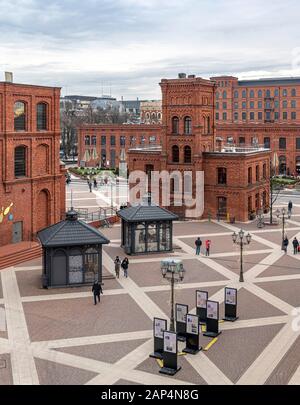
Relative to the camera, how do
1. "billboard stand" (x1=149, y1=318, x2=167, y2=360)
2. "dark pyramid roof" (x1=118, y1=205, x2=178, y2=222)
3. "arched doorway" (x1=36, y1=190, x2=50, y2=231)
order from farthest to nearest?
"arched doorway" (x1=36, y1=190, x2=50, y2=231)
"dark pyramid roof" (x1=118, y1=205, x2=178, y2=222)
"billboard stand" (x1=149, y1=318, x2=167, y2=360)

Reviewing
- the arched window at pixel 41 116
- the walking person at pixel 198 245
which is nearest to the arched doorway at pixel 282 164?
the walking person at pixel 198 245

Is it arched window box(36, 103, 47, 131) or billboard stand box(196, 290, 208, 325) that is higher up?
arched window box(36, 103, 47, 131)

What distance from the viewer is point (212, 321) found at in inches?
912

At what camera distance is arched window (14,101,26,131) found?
38281 millimetres

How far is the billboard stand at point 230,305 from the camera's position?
24.8m

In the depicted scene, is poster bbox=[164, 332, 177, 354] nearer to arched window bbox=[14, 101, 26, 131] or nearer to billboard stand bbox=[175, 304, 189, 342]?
billboard stand bbox=[175, 304, 189, 342]

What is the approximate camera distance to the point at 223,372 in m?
19.5

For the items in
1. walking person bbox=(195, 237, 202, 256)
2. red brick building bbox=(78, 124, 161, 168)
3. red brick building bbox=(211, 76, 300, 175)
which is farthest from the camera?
red brick building bbox=(211, 76, 300, 175)

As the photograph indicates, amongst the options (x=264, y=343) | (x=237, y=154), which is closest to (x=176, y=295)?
(x=264, y=343)

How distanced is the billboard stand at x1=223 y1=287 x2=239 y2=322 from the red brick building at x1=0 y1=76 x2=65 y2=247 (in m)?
18.4

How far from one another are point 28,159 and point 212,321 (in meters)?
21.5

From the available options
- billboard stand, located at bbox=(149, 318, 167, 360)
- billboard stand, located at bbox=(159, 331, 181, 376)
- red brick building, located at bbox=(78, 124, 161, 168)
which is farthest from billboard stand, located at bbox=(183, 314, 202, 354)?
red brick building, located at bbox=(78, 124, 161, 168)

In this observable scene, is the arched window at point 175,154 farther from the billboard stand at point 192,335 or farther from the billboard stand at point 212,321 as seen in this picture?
the billboard stand at point 192,335

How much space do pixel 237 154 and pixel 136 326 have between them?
30.2 m
